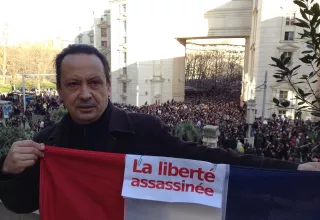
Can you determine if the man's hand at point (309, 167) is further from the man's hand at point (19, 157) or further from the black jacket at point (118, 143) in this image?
the man's hand at point (19, 157)

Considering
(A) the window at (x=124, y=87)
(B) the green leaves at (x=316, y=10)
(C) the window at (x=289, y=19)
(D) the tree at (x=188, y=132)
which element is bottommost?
(D) the tree at (x=188, y=132)

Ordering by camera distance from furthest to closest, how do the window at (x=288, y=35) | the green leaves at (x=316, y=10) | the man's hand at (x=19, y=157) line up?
1. the window at (x=288, y=35)
2. the green leaves at (x=316, y=10)
3. the man's hand at (x=19, y=157)

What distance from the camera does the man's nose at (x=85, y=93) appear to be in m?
1.61

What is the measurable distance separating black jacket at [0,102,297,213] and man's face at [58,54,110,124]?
124 mm

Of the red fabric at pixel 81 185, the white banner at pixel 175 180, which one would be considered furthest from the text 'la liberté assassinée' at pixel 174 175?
the red fabric at pixel 81 185

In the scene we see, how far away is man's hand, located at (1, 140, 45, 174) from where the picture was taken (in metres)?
1.55

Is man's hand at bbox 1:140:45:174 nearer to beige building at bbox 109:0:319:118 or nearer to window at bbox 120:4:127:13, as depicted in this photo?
beige building at bbox 109:0:319:118

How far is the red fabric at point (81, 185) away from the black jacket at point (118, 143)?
0.09 meters

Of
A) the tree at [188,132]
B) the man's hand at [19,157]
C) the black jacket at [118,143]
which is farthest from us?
the tree at [188,132]

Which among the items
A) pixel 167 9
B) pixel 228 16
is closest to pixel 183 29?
pixel 167 9

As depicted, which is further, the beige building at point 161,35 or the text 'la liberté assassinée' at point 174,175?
the beige building at point 161,35

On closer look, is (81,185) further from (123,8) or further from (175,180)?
(123,8)

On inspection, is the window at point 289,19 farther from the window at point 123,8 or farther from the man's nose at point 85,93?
the man's nose at point 85,93

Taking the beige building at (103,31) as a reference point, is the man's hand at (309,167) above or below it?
below
